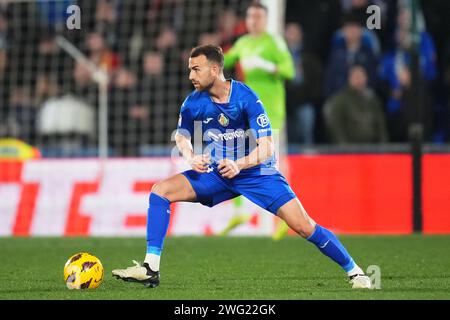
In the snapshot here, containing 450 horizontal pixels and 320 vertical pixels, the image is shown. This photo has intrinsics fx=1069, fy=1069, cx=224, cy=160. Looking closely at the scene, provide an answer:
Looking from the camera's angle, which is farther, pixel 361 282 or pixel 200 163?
pixel 200 163

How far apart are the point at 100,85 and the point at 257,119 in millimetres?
8228

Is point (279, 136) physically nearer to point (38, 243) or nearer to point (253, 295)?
point (38, 243)

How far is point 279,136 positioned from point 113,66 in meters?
4.06

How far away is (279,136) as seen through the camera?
1388cm

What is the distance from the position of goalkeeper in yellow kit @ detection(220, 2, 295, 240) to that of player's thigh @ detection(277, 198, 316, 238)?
4938mm

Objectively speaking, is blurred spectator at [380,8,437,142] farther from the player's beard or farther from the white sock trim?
the white sock trim

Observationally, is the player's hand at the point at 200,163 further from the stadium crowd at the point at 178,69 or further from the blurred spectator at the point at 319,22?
the blurred spectator at the point at 319,22

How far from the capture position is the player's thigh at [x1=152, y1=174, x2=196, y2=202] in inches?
315

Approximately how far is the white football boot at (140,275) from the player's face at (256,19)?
18.3ft

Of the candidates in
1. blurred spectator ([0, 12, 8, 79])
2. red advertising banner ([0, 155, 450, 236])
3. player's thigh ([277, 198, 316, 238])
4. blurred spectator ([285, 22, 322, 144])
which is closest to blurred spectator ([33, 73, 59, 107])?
blurred spectator ([0, 12, 8, 79])

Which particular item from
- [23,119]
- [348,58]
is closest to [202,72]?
[348,58]

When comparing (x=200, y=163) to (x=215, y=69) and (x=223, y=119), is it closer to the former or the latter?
(x=223, y=119)

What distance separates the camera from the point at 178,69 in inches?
653
